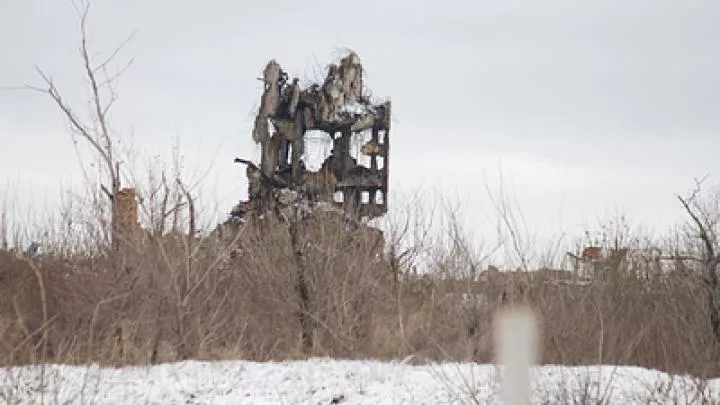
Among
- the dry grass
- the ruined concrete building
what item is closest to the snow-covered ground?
the dry grass

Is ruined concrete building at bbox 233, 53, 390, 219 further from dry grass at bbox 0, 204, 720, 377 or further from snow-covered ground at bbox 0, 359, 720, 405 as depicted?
snow-covered ground at bbox 0, 359, 720, 405

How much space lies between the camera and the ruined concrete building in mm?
24359

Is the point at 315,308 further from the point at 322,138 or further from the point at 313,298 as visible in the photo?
the point at 322,138

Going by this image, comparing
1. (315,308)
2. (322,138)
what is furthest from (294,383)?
(322,138)

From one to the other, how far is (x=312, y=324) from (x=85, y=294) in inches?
165

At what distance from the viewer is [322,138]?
2548cm

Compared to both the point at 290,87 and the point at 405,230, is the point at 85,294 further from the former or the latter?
the point at 290,87

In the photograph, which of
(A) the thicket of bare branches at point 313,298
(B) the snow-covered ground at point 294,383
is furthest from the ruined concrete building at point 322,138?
(B) the snow-covered ground at point 294,383

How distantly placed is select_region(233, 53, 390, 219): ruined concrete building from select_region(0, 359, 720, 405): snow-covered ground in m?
11.7

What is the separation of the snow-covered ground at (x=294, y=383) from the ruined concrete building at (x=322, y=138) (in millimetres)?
11718

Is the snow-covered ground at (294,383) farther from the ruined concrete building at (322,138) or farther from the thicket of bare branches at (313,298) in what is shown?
the ruined concrete building at (322,138)

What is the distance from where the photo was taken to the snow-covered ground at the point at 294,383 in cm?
1092

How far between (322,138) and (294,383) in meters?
14.1

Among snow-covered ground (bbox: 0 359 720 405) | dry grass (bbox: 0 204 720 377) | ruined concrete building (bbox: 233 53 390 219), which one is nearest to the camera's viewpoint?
snow-covered ground (bbox: 0 359 720 405)
